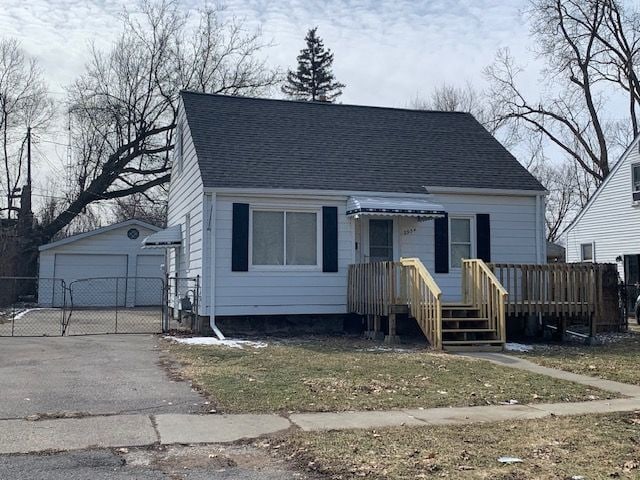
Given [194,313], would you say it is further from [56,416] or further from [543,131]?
[543,131]

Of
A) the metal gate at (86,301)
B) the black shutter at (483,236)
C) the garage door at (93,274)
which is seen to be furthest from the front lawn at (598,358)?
the garage door at (93,274)

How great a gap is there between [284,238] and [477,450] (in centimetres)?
984

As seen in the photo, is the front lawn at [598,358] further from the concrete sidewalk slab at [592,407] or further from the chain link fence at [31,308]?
the chain link fence at [31,308]

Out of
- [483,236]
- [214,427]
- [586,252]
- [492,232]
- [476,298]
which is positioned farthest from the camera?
[586,252]

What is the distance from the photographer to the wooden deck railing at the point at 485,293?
1280 cm

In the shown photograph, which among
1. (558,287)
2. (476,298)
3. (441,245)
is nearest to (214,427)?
(476,298)

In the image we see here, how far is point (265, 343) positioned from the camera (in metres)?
13.5

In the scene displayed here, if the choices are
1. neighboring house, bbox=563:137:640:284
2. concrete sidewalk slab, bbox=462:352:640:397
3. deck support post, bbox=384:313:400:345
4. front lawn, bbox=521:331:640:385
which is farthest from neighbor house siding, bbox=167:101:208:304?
neighboring house, bbox=563:137:640:284

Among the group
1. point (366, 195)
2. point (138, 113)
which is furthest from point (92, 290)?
point (366, 195)

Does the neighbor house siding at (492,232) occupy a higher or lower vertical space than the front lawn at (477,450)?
higher

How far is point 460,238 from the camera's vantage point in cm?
1650

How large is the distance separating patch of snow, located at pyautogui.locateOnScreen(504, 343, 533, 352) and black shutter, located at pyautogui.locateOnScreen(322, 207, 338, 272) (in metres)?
4.20

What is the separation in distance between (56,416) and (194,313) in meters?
8.43

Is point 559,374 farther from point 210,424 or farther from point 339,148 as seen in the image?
point 339,148
